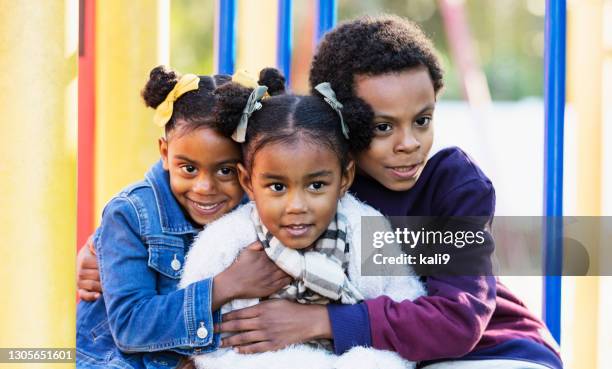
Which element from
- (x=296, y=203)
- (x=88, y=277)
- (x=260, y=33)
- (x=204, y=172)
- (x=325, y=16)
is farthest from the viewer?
(x=260, y=33)

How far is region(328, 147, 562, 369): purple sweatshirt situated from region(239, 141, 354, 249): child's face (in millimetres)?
203

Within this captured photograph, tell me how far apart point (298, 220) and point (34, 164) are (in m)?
0.56

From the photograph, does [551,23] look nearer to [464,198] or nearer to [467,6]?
[464,198]

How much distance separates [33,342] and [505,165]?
6430mm

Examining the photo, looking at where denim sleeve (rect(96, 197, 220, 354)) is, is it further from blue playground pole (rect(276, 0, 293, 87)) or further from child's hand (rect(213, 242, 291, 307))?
blue playground pole (rect(276, 0, 293, 87))

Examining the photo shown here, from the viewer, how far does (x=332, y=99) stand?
6.58ft

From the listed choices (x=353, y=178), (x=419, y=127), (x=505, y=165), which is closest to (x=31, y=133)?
(x=353, y=178)

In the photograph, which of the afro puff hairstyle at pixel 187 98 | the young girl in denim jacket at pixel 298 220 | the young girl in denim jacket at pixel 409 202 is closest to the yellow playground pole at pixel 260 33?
the afro puff hairstyle at pixel 187 98

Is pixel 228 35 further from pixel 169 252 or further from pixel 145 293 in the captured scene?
pixel 145 293

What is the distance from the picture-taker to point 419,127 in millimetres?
2057

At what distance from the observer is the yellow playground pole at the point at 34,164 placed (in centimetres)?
174

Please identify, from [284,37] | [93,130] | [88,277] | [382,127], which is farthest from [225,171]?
[93,130]

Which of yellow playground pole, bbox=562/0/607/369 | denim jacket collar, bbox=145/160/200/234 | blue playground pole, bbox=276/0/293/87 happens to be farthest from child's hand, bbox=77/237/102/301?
yellow playground pole, bbox=562/0/607/369

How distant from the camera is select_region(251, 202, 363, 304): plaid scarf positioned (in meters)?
1.96
